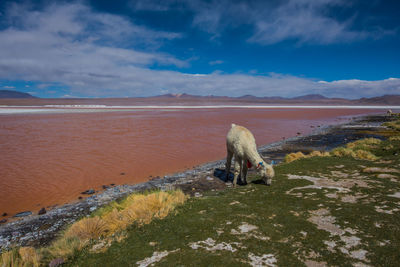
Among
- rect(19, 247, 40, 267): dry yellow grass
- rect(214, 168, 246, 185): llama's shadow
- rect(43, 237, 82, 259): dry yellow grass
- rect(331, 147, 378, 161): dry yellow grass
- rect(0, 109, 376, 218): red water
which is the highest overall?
rect(331, 147, 378, 161): dry yellow grass

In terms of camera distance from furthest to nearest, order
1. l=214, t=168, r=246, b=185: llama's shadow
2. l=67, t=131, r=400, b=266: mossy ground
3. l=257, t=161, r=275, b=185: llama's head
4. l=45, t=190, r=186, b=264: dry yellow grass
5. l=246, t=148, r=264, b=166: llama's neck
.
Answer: l=214, t=168, r=246, b=185: llama's shadow < l=246, t=148, r=264, b=166: llama's neck < l=257, t=161, r=275, b=185: llama's head < l=45, t=190, r=186, b=264: dry yellow grass < l=67, t=131, r=400, b=266: mossy ground

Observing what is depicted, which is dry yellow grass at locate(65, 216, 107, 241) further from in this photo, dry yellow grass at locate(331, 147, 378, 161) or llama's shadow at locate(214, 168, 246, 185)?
dry yellow grass at locate(331, 147, 378, 161)

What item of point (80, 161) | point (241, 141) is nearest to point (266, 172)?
point (241, 141)

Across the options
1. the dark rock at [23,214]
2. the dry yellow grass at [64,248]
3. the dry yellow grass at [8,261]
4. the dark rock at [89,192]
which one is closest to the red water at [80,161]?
the dark rock at [23,214]

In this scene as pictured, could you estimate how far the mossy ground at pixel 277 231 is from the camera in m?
3.99

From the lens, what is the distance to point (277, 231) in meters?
4.85

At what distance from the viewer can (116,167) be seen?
15.5 metres

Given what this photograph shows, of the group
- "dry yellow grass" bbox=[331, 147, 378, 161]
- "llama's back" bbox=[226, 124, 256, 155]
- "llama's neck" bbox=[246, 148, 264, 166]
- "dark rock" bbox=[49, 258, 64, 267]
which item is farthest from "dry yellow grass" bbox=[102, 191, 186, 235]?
"dry yellow grass" bbox=[331, 147, 378, 161]

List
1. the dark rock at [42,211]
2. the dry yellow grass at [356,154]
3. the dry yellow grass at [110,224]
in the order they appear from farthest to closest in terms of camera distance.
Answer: the dry yellow grass at [356,154]
the dark rock at [42,211]
the dry yellow grass at [110,224]

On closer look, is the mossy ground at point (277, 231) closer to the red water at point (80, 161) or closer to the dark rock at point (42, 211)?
the dark rock at point (42, 211)

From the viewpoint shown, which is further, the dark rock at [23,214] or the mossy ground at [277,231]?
the dark rock at [23,214]

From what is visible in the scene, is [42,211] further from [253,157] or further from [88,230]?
[253,157]

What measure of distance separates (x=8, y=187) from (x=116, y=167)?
229 inches

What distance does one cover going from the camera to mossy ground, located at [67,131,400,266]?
3994mm
